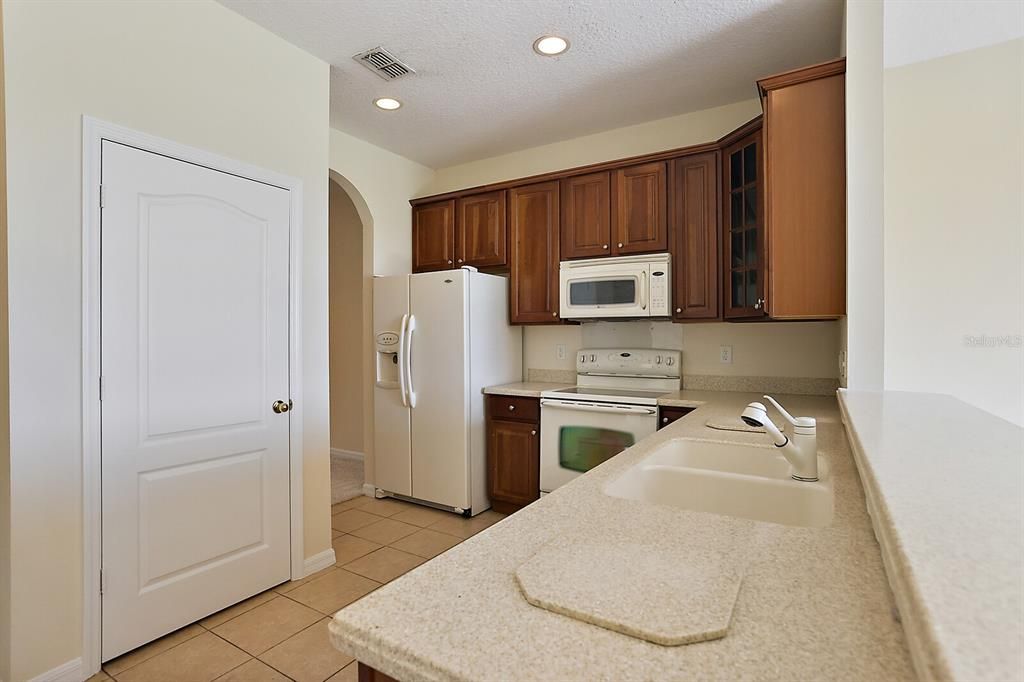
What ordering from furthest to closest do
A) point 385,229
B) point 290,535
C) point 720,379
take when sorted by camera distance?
point 385,229
point 720,379
point 290,535

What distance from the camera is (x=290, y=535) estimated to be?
2.63 m

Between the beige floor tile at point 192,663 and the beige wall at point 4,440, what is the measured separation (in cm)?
39

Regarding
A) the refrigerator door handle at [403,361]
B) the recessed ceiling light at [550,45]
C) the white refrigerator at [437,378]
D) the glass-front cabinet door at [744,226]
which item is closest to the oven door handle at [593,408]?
the white refrigerator at [437,378]

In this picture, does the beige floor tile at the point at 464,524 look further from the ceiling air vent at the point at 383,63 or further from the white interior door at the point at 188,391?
the ceiling air vent at the point at 383,63

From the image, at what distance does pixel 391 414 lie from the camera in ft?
12.7

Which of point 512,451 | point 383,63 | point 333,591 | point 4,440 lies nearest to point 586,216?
point 383,63

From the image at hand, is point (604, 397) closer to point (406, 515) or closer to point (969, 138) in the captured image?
Result: point (406, 515)

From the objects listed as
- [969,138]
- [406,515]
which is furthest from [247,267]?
[969,138]

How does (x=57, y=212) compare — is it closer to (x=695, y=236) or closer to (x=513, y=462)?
(x=513, y=462)

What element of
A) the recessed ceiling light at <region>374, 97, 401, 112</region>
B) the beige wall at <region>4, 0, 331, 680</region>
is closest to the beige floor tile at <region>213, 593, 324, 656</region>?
the beige wall at <region>4, 0, 331, 680</region>

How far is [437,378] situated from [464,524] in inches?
38.8

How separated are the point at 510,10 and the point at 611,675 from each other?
258cm

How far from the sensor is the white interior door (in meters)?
2.01

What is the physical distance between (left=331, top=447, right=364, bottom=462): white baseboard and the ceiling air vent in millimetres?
3604
